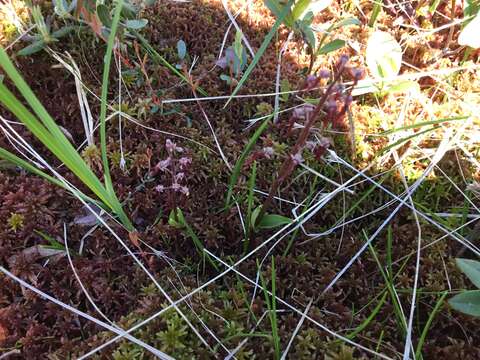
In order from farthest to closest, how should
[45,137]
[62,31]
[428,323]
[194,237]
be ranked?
1. [62,31]
2. [194,237]
3. [428,323]
4. [45,137]

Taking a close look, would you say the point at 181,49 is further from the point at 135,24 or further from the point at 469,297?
the point at 469,297

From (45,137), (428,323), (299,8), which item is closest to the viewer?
(45,137)

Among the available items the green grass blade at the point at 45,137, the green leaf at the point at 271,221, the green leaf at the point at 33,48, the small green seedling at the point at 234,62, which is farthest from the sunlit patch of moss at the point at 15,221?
the small green seedling at the point at 234,62

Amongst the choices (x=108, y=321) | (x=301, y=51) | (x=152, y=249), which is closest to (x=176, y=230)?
(x=152, y=249)

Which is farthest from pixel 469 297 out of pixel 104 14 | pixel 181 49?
pixel 104 14

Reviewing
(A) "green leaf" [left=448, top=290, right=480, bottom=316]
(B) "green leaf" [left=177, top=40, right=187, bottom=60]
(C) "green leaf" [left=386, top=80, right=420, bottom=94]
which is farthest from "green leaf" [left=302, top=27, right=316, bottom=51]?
(A) "green leaf" [left=448, top=290, right=480, bottom=316]

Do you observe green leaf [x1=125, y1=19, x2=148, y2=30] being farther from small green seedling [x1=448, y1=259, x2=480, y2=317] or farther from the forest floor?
small green seedling [x1=448, y1=259, x2=480, y2=317]

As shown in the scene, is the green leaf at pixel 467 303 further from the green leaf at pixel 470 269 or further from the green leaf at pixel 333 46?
the green leaf at pixel 333 46
